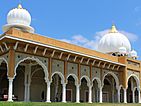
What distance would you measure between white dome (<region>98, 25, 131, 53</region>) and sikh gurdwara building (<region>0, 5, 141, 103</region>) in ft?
0.44

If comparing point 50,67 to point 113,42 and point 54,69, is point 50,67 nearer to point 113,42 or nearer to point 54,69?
point 54,69

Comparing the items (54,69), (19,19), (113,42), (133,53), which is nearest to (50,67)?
(54,69)

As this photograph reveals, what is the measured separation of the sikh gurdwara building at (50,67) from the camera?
2017 cm

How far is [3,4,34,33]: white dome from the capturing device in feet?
81.3

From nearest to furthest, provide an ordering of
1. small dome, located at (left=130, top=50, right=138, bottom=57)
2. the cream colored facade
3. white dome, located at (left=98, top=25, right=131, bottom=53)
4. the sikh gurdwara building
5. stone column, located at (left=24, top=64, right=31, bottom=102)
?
the cream colored facade, the sikh gurdwara building, stone column, located at (left=24, top=64, right=31, bottom=102), white dome, located at (left=98, top=25, right=131, bottom=53), small dome, located at (left=130, top=50, right=138, bottom=57)

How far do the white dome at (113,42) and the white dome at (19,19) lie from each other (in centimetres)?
1358

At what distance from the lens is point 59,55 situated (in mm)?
23156

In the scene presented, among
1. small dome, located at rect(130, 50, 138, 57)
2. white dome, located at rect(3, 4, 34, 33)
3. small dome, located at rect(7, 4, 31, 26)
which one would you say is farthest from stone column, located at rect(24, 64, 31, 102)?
small dome, located at rect(130, 50, 138, 57)

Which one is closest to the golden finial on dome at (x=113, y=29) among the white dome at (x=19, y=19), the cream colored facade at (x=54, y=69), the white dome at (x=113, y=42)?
the white dome at (x=113, y=42)

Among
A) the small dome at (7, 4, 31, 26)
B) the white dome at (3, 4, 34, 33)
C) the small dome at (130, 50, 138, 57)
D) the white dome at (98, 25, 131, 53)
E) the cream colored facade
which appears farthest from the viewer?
the small dome at (130, 50, 138, 57)

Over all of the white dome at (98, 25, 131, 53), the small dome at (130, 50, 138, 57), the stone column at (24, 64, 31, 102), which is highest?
the white dome at (98, 25, 131, 53)

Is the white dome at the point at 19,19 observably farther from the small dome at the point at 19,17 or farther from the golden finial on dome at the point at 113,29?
the golden finial on dome at the point at 113,29

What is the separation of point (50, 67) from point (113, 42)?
15.9 m

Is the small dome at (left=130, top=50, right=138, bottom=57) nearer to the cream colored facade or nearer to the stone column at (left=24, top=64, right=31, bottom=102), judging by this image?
the cream colored facade
